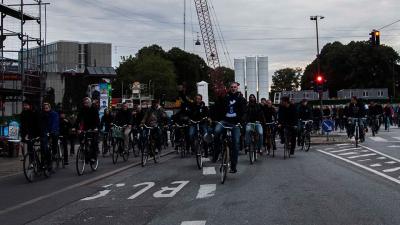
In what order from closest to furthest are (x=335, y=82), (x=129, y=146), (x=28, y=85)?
(x=129, y=146) → (x=28, y=85) → (x=335, y=82)

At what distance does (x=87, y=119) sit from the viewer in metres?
14.4

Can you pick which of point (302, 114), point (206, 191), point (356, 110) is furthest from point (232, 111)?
point (356, 110)

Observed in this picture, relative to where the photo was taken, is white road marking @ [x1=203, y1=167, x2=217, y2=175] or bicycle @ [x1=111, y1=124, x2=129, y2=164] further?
bicycle @ [x1=111, y1=124, x2=129, y2=164]

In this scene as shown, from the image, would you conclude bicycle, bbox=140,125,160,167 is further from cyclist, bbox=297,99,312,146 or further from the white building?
the white building

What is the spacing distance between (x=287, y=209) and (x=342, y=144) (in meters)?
15.2

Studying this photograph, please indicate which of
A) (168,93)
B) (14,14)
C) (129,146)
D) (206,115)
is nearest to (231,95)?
(206,115)

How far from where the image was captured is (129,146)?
17.6 metres

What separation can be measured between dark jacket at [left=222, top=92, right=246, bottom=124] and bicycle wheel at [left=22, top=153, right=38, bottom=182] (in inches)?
180

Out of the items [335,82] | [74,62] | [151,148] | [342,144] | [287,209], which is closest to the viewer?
[287,209]

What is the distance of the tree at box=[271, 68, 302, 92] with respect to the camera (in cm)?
16512

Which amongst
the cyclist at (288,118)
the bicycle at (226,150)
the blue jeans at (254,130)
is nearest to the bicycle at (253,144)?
the blue jeans at (254,130)

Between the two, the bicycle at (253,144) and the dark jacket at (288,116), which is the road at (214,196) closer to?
the bicycle at (253,144)

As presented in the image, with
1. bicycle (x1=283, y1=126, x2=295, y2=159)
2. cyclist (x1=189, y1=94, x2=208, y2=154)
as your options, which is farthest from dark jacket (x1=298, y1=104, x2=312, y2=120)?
cyclist (x1=189, y1=94, x2=208, y2=154)

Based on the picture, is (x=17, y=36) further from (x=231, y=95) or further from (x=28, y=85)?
(x=231, y=95)
